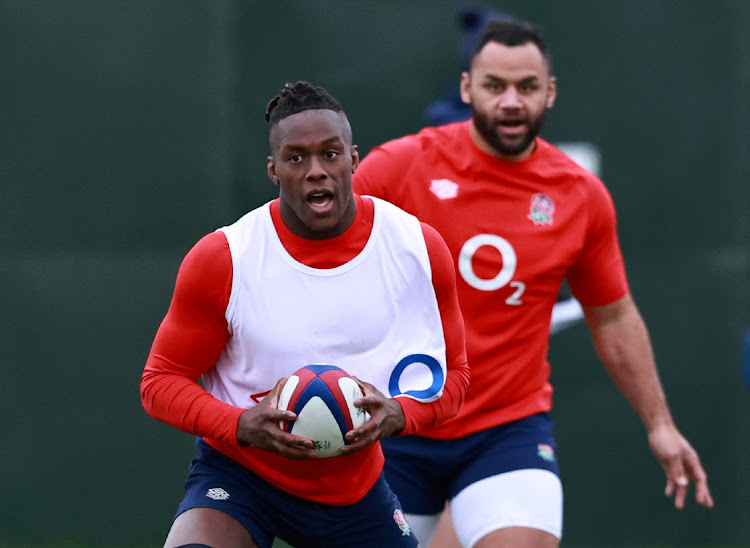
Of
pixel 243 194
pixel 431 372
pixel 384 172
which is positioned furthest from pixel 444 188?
pixel 243 194

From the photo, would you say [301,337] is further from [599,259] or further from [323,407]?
[599,259]

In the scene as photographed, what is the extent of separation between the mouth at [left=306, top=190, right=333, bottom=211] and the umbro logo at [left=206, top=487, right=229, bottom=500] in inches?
34.9

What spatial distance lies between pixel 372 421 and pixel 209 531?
590 mm

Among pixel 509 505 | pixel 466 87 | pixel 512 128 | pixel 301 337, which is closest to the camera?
pixel 301 337

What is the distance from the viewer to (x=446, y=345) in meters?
3.98

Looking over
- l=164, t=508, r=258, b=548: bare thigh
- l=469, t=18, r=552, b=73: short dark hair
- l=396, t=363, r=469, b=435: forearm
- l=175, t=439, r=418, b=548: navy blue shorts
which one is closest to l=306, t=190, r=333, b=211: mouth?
l=396, t=363, r=469, b=435: forearm

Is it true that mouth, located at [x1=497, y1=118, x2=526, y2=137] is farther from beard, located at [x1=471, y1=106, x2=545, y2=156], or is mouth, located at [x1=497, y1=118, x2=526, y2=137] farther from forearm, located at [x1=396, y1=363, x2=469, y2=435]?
forearm, located at [x1=396, y1=363, x2=469, y2=435]

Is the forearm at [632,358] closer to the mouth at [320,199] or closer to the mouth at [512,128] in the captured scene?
the mouth at [512,128]

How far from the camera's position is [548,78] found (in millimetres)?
5008

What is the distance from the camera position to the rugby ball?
347 centimetres

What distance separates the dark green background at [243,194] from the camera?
7.25 metres

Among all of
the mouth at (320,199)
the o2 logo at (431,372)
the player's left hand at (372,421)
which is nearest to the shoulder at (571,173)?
the o2 logo at (431,372)

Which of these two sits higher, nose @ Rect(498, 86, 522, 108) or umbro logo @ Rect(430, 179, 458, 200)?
nose @ Rect(498, 86, 522, 108)

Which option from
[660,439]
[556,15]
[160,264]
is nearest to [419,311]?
[660,439]
